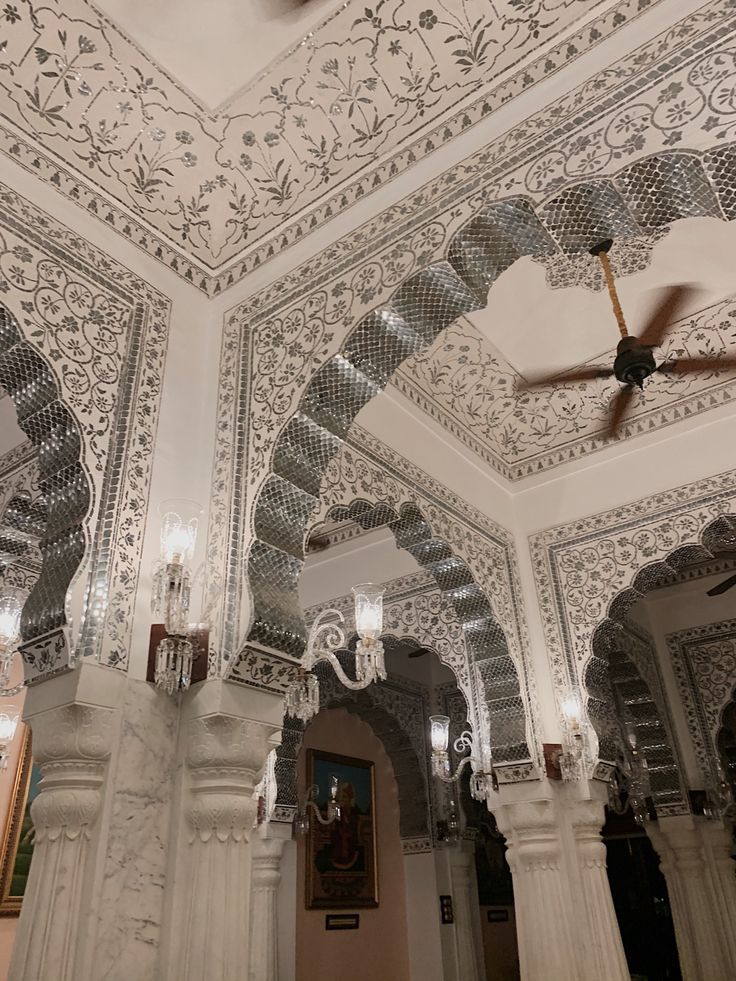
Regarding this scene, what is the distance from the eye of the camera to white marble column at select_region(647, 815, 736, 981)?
5914mm

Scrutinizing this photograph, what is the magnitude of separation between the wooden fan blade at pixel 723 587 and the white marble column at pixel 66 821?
5041 mm

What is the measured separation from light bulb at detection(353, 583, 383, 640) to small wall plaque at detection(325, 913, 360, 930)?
5.51 meters

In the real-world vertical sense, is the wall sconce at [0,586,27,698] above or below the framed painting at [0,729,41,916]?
above

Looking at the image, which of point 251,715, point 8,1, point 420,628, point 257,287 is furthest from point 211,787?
point 420,628

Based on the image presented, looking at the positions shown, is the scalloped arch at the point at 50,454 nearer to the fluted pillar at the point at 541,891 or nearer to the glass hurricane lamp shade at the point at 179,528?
the glass hurricane lamp shade at the point at 179,528

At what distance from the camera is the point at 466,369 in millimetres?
4379

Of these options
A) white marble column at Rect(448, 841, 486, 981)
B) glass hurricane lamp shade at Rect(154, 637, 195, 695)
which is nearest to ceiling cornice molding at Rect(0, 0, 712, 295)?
glass hurricane lamp shade at Rect(154, 637, 195, 695)

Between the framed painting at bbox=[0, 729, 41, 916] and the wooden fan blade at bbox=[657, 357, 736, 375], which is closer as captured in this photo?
the wooden fan blade at bbox=[657, 357, 736, 375]

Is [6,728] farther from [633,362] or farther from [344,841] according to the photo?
[344,841]

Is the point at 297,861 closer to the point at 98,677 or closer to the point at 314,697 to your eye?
the point at 314,697

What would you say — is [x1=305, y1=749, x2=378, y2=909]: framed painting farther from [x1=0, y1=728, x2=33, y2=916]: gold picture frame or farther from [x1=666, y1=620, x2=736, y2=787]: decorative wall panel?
[x1=666, y1=620, x2=736, y2=787]: decorative wall panel

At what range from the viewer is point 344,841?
7.56m

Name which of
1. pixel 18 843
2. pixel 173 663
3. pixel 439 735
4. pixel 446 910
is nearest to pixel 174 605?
pixel 173 663

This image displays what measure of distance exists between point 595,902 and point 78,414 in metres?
3.63
